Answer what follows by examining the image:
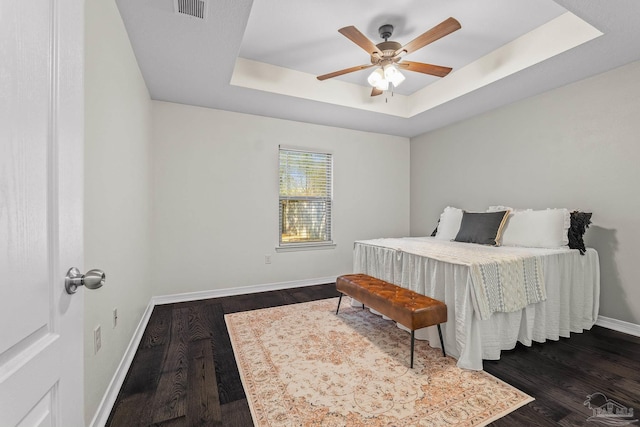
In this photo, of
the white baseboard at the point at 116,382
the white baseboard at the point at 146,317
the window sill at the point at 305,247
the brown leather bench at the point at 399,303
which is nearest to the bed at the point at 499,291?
the brown leather bench at the point at 399,303

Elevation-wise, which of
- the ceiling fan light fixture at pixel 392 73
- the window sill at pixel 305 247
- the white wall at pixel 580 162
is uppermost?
the ceiling fan light fixture at pixel 392 73

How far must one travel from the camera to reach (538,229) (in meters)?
2.90

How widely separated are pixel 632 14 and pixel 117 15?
3594mm

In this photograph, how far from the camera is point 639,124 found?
2.63m

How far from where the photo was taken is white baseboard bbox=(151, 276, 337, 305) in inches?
142

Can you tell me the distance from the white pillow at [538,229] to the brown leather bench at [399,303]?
1431 mm

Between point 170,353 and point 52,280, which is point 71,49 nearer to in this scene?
point 52,280

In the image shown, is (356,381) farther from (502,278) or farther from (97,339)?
(97,339)

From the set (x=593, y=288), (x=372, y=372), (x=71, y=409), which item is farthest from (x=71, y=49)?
(x=593, y=288)

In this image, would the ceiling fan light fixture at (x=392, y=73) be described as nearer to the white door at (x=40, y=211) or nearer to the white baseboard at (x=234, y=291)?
the white door at (x=40, y=211)

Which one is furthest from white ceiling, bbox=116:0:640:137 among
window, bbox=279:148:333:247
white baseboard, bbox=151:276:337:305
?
white baseboard, bbox=151:276:337:305

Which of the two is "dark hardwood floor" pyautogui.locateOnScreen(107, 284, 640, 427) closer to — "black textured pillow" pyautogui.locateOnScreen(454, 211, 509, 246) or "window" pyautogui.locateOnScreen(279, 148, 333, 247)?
"black textured pillow" pyautogui.locateOnScreen(454, 211, 509, 246)

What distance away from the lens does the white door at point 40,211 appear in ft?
1.61

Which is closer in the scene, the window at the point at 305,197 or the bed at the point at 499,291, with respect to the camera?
the bed at the point at 499,291
